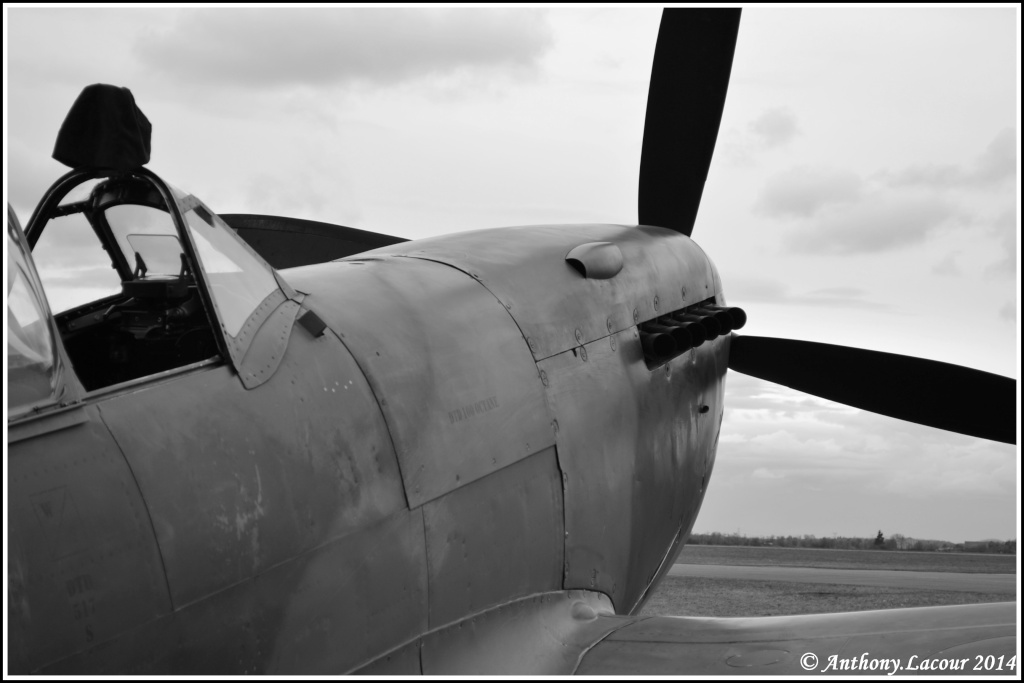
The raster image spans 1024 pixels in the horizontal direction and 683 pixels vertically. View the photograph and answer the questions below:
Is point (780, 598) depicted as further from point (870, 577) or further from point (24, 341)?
point (24, 341)

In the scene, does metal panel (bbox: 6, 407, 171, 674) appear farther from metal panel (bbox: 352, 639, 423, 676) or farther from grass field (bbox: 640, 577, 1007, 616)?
grass field (bbox: 640, 577, 1007, 616)

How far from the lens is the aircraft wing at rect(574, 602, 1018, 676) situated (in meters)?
4.00

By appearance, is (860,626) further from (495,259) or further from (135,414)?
(135,414)

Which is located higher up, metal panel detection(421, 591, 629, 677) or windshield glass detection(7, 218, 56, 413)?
windshield glass detection(7, 218, 56, 413)

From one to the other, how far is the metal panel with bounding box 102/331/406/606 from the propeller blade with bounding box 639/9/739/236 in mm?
4048

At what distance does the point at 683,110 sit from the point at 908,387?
2.66 metres

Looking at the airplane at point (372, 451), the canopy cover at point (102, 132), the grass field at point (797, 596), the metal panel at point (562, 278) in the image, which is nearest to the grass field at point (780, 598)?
the grass field at point (797, 596)

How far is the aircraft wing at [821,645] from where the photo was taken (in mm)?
4000

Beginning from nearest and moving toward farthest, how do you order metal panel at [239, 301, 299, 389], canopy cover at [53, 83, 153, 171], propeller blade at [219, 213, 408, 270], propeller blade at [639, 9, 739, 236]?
canopy cover at [53, 83, 153, 171] < metal panel at [239, 301, 299, 389] < propeller blade at [639, 9, 739, 236] < propeller blade at [219, 213, 408, 270]

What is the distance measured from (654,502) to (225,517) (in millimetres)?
3217

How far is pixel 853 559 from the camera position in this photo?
24781 millimetres

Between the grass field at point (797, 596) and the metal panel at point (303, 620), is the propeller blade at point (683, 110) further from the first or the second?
the grass field at point (797, 596)

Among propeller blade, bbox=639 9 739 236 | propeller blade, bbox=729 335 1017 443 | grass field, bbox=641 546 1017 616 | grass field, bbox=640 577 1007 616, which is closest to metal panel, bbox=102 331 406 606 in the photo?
propeller blade, bbox=729 335 1017 443

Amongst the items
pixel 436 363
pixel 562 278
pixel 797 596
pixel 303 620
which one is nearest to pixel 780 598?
pixel 797 596
